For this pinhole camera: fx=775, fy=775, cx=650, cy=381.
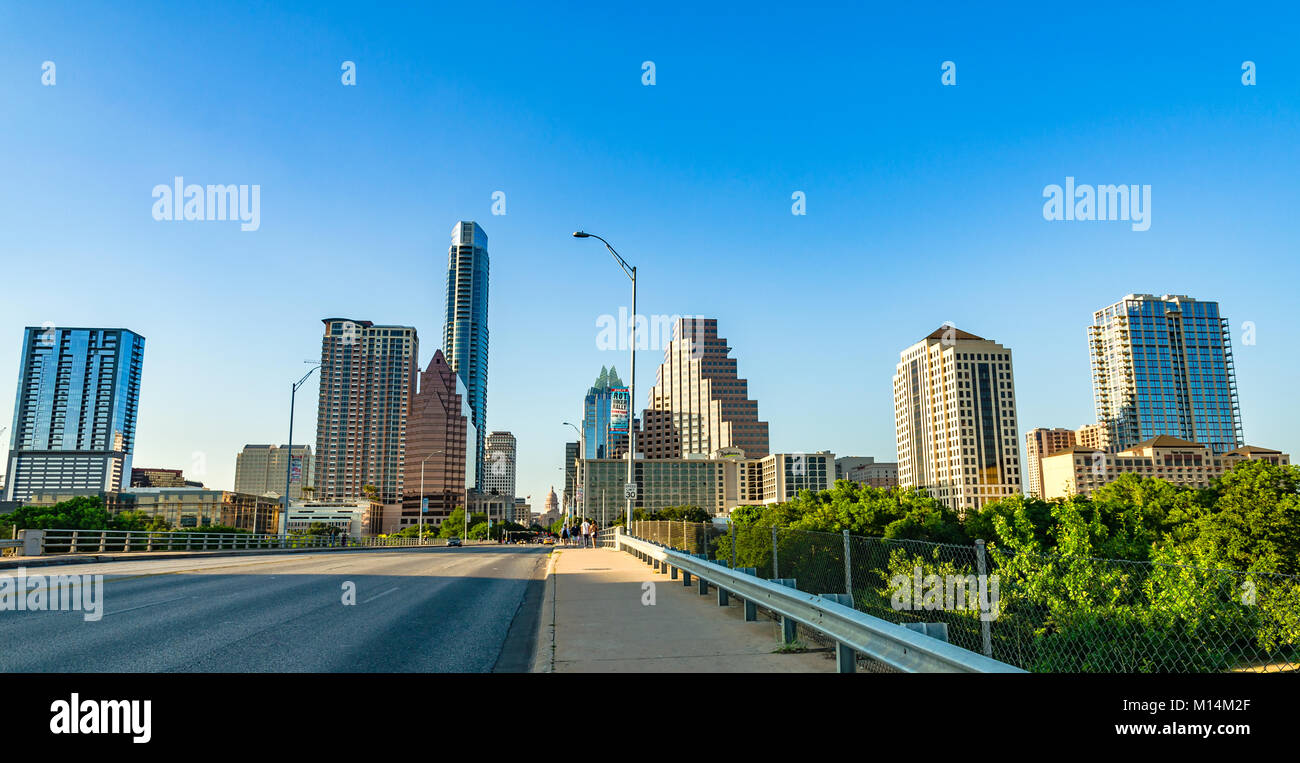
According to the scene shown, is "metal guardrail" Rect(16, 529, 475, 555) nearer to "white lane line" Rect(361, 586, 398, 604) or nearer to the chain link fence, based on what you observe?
"white lane line" Rect(361, 586, 398, 604)

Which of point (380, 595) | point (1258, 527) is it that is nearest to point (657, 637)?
point (380, 595)

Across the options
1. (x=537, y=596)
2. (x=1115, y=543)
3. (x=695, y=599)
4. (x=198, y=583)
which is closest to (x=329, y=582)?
(x=198, y=583)

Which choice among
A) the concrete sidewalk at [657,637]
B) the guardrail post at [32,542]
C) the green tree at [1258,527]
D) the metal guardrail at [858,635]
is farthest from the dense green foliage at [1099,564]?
the guardrail post at [32,542]

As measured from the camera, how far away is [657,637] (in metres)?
9.80

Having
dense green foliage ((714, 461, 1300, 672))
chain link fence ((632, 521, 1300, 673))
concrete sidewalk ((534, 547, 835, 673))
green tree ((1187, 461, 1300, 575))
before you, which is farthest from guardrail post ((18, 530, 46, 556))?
green tree ((1187, 461, 1300, 575))

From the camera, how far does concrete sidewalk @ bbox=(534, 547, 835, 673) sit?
25.7ft

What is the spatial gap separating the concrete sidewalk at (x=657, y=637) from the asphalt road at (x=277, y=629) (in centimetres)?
57

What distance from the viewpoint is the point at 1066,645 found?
15.0m

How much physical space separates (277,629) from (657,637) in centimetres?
526

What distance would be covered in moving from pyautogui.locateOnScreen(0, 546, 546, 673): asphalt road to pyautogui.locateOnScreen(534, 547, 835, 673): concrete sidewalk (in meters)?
0.57
